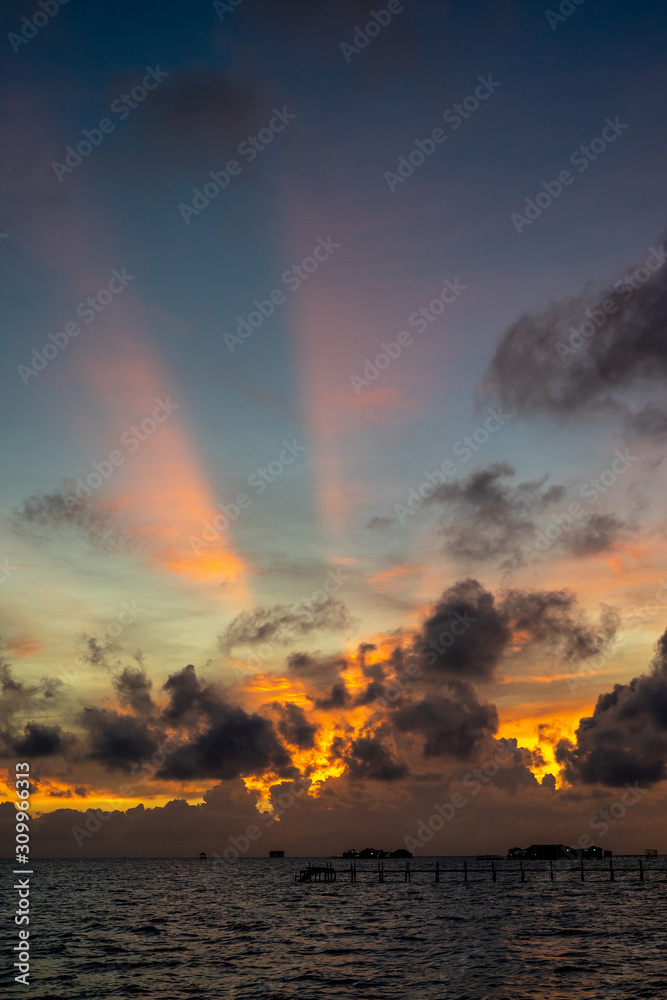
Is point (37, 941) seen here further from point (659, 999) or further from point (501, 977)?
point (659, 999)

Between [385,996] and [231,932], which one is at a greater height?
[385,996]

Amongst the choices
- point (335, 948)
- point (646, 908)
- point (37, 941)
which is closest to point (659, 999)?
point (335, 948)

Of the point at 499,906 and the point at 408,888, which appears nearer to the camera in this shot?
the point at 499,906

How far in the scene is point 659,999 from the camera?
136ft

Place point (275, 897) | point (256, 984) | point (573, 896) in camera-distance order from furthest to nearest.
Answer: point (275, 897) → point (573, 896) → point (256, 984)

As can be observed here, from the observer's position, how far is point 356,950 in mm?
61656

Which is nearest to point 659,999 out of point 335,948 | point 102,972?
point 335,948

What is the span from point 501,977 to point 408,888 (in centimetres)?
10823

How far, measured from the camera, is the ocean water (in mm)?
45844

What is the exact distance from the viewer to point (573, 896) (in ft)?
391

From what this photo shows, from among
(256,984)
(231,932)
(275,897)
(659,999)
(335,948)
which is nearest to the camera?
(659,999)

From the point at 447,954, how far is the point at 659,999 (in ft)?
68.6

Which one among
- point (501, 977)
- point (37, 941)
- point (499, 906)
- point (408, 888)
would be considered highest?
point (501, 977)

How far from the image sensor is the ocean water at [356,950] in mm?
45844
